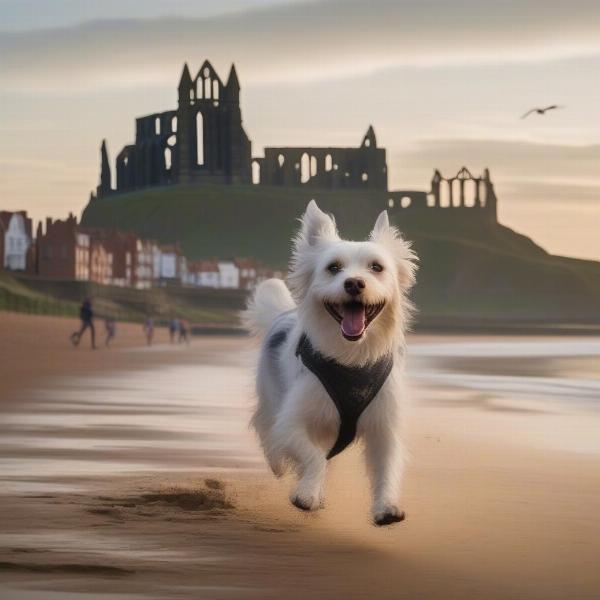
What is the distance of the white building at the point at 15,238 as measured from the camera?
4968 inches

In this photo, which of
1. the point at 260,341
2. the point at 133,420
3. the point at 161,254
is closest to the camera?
the point at 260,341

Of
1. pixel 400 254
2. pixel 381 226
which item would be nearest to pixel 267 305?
pixel 381 226

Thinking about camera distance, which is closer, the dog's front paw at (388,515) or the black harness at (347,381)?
the dog's front paw at (388,515)

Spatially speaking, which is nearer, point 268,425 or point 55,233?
point 268,425

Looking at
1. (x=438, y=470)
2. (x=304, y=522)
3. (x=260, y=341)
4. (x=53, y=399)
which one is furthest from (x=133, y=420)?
(x=304, y=522)

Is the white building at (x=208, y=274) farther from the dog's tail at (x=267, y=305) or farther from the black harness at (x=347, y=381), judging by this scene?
the black harness at (x=347, y=381)

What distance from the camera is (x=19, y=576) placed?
7.57 metres

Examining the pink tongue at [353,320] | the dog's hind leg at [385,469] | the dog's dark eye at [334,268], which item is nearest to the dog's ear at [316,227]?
the dog's dark eye at [334,268]

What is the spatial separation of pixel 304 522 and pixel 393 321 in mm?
1487

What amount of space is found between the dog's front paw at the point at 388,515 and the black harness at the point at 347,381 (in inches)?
24.9

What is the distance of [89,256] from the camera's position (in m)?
137

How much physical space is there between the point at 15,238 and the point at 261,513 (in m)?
121

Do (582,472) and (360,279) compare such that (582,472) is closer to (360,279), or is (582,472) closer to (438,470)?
(438,470)

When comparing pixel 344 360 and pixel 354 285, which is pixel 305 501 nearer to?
pixel 344 360
